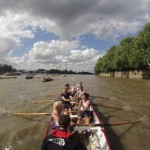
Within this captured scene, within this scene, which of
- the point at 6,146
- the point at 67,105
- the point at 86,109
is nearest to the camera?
the point at 6,146

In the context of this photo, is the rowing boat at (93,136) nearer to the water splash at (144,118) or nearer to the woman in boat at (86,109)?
the woman in boat at (86,109)

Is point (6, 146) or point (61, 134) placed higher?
point (61, 134)

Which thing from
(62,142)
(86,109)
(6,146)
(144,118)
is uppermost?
(62,142)

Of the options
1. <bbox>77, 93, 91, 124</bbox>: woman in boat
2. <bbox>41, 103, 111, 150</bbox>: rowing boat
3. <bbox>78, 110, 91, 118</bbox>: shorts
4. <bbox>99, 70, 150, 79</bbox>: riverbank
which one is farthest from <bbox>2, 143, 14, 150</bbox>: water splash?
<bbox>99, 70, 150, 79</bbox>: riverbank

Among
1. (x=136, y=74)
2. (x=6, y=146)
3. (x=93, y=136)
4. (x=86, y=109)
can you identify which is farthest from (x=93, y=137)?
(x=136, y=74)

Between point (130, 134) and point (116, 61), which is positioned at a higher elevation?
point (116, 61)

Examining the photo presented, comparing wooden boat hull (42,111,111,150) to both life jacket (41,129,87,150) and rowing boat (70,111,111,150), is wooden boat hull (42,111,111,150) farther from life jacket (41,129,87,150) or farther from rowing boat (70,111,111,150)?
life jacket (41,129,87,150)

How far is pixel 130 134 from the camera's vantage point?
546 inches

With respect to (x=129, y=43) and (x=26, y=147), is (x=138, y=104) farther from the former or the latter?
(x=129, y=43)

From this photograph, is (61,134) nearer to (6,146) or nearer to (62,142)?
(62,142)

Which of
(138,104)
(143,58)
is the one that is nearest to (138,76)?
(143,58)

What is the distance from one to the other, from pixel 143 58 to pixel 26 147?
57403mm

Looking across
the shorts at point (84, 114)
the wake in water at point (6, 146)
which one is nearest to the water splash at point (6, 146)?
the wake in water at point (6, 146)

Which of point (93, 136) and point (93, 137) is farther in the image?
point (93, 136)
